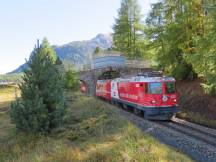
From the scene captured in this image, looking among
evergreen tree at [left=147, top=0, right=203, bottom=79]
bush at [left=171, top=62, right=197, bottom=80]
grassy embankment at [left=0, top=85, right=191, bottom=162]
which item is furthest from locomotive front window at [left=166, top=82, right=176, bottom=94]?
bush at [left=171, top=62, right=197, bottom=80]

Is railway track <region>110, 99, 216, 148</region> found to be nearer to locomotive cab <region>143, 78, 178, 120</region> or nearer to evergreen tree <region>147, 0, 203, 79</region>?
locomotive cab <region>143, 78, 178, 120</region>

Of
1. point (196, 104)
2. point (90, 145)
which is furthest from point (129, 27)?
point (90, 145)

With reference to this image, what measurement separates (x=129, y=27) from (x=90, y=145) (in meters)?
36.4

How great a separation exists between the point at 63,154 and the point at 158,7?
2552 centimetres

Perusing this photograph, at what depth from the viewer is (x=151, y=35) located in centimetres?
3412

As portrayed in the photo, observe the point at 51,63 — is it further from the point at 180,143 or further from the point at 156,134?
the point at 180,143

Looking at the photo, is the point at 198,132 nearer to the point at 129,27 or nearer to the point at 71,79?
the point at 71,79

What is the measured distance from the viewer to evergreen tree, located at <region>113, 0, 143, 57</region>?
46562 mm

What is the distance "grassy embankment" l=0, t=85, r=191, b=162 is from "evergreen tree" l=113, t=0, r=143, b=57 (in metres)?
28.4

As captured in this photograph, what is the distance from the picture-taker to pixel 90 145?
12094mm

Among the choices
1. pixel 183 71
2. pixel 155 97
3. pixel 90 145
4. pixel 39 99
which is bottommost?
pixel 90 145

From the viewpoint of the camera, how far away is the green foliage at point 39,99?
50.3 ft

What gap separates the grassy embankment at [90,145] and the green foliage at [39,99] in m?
0.55

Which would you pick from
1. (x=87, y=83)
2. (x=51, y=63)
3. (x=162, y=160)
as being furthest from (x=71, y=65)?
(x=162, y=160)
